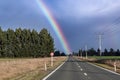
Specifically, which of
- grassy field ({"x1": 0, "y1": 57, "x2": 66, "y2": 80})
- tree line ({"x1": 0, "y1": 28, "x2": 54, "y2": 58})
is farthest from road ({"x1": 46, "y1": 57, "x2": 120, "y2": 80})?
tree line ({"x1": 0, "y1": 28, "x2": 54, "y2": 58})

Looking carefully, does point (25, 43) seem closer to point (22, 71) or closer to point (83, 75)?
point (22, 71)

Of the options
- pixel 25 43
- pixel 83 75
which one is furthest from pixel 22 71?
pixel 25 43

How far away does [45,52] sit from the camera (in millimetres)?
146500

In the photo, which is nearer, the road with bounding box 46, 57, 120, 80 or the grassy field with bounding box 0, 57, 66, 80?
the road with bounding box 46, 57, 120, 80

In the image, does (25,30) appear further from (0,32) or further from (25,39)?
(0,32)

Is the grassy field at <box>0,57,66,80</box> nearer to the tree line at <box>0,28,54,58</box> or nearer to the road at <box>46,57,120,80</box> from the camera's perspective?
the road at <box>46,57,120,80</box>

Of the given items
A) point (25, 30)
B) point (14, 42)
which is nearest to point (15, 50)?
point (14, 42)

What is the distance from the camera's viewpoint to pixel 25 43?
144125mm

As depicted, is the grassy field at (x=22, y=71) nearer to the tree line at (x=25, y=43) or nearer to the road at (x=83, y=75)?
the road at (x=83, y=75)

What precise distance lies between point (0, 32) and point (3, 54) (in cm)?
1093

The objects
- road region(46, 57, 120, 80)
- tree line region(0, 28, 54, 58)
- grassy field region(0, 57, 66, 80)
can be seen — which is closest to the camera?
road region(46, 57, 120, 80)

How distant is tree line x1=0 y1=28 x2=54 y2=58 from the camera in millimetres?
135750

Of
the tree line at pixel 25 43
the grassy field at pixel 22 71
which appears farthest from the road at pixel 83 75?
the tree line at pixel 25 43

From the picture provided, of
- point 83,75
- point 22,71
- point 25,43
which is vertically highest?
point 25,43
